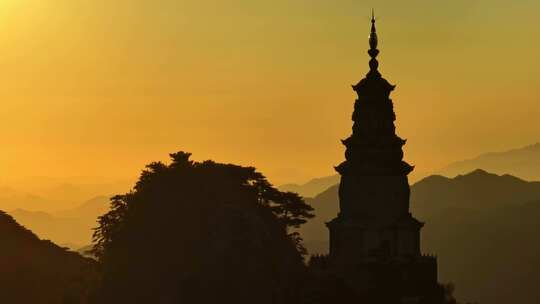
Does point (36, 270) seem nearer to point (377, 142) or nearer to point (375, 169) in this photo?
point (375, 169)

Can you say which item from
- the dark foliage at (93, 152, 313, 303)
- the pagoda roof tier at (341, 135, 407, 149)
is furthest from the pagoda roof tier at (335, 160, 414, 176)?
the dark foliage at (93, 152, 313, 303)

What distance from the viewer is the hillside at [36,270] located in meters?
75.1

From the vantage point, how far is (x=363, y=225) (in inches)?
2815

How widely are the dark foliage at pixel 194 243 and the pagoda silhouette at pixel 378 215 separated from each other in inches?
164

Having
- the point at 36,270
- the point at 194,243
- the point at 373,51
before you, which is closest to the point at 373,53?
the point at 373,51

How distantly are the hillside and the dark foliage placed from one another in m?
5.00

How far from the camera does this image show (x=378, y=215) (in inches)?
2832

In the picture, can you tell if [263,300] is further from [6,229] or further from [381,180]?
[6,229]

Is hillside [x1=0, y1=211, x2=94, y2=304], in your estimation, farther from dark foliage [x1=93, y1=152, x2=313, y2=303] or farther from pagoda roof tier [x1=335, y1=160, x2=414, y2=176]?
pagoda roof tier [x1=335, y1=160, x2=414, y2=176]

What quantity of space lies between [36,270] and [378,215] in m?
40.7

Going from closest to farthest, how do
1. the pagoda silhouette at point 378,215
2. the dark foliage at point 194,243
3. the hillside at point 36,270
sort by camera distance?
the dark foliage at point 194,243 < the pagoda silhouette at point 378,215 < the hillside at point 36,270

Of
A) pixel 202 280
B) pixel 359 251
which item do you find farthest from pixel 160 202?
pixel 359 251

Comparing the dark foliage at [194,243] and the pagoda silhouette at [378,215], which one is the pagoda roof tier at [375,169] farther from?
the dark foliage at [194,243]

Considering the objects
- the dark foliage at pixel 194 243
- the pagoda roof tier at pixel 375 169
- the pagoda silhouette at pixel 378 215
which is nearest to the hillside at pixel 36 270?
the dark foliage at pixel 194 243
